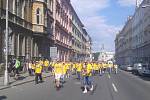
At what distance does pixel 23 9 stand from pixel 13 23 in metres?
6.50

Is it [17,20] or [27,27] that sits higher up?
[17,20]

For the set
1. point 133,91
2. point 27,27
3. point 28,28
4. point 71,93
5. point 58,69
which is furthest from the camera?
point 28,28

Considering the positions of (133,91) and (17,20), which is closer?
(133,91)

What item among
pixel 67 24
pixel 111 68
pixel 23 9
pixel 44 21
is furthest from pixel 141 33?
pixel 23 9

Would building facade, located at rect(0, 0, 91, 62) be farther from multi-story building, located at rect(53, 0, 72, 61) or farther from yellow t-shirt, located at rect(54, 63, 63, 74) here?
yellow t-shirt, located at rect(54, 63, 63, 74)

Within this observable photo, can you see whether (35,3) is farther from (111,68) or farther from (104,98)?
(104,98)

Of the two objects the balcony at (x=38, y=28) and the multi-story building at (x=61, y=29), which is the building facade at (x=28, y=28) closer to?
the balcony at (x=38, y=28)

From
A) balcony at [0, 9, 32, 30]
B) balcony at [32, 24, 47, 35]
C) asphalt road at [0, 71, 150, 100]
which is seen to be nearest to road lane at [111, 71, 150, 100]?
asphalt road at [0, 71, 150, 100]

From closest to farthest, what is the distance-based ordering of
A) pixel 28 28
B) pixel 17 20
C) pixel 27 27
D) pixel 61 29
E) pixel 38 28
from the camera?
pixel 17 20, pixel 27 27, pixel 28 28, pixel 38 28, pixel 61 29

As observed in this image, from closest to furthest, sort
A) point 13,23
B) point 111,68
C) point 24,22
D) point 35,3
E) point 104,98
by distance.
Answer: point 104,98, point 13,23, point 24,22, point 35,3, point 111,68

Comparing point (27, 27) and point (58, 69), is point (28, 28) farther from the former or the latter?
point (58, 69)

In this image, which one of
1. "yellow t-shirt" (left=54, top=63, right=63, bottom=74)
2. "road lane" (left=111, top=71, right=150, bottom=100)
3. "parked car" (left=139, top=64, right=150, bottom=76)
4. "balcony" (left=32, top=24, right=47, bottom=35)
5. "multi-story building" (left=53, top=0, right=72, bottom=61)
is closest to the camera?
"road lane" (left=111, top=71, right=150, bottom=100)

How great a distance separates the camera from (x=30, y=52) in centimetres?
4972

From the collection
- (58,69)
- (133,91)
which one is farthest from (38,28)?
(133,91)
